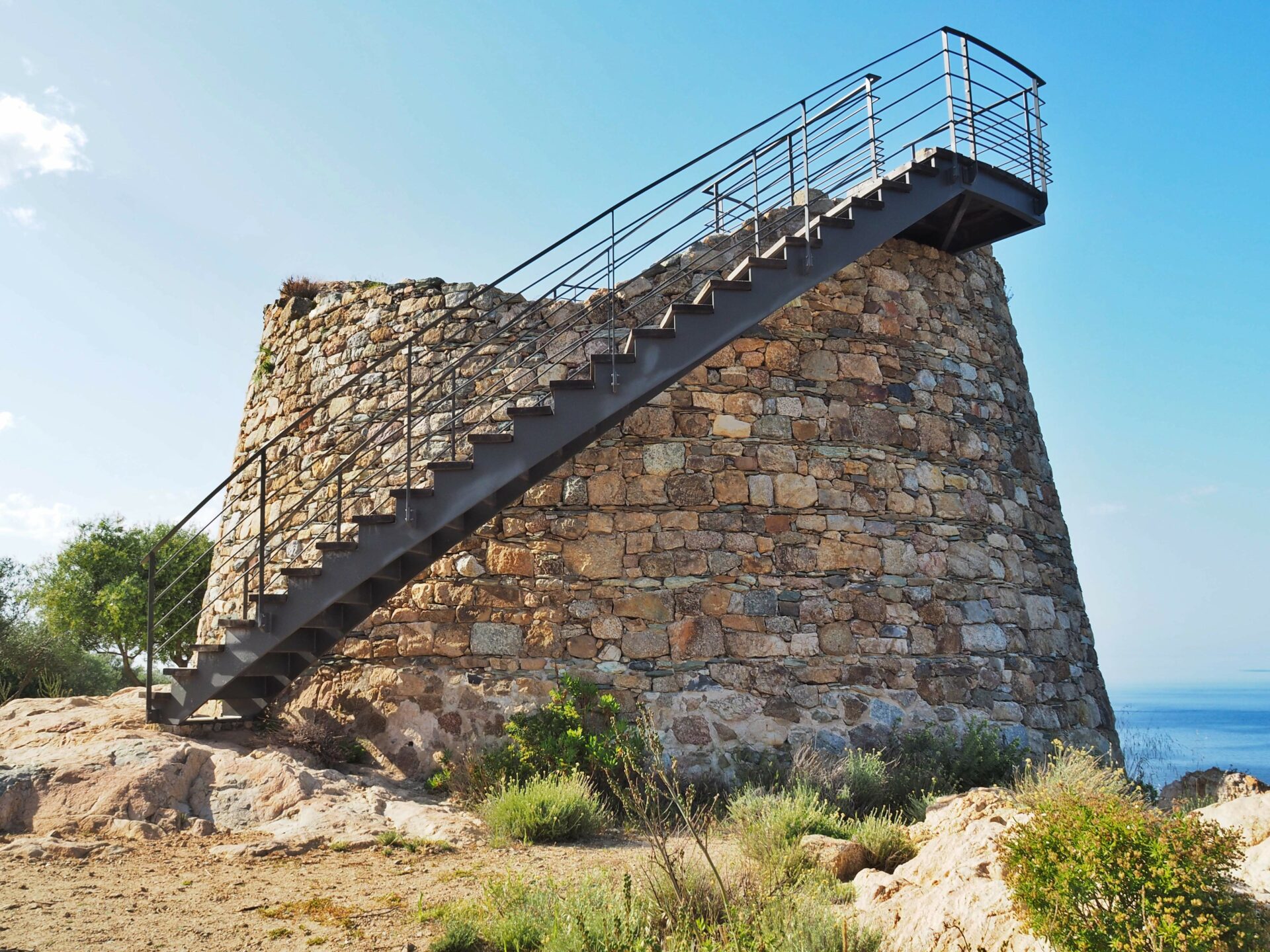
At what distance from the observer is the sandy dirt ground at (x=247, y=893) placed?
16.1ft

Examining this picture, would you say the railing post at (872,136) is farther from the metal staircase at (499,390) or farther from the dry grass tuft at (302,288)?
the dry grass tuft at (302,288)

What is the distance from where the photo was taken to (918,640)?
939 cm

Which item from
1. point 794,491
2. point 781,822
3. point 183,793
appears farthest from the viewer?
point 794,491

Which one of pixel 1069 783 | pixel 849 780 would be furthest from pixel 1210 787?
pixel 1069 783

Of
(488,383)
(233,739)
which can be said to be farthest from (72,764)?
(488,383)

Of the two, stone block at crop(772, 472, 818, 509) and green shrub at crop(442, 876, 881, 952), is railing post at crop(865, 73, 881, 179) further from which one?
green shrub at crop(442, 876, 881, 952)

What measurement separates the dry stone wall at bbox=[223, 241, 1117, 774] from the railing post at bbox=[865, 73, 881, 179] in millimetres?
975

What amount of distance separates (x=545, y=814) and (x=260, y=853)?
6.55ft

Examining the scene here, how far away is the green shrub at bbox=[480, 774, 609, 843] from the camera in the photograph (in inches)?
278

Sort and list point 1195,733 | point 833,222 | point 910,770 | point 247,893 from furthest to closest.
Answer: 1. point 1195,733
2. point 833,222
3. point 910,770
4. point 247,893

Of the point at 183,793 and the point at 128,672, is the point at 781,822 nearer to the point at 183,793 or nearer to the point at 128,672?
the point at 183,793

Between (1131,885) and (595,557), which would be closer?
(1131,885)

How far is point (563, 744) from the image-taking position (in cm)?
819

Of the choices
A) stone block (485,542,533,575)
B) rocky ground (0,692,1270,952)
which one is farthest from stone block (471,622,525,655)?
rocky ground (0,692,1270,952)
